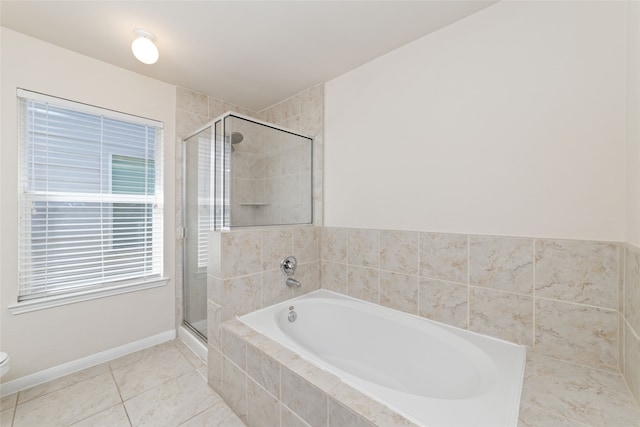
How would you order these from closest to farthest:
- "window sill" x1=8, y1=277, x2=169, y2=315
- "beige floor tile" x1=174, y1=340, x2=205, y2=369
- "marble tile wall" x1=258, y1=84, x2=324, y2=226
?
"window sill" x1=8, y1=277, x2=169, y2=315
"beige floor tile" x1=174, y1=340, x2=205, y2=369
"marble tile wall" x1=258, y1=84, x2=324, y2=226

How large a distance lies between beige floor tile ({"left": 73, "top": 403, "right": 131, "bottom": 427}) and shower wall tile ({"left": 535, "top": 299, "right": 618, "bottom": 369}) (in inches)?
90.4

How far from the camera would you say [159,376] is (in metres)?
1.79

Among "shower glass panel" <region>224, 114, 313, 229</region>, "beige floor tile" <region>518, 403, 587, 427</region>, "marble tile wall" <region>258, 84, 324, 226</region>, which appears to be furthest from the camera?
"marble tile wall" <region>258, 84, 324, 226</region>

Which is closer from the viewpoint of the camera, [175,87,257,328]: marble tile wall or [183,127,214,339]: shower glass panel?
[183,127,214,339]: shower glass panel

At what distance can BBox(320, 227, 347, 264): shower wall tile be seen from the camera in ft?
7.01

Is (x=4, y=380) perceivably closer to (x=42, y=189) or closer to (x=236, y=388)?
(x=42, y=189)

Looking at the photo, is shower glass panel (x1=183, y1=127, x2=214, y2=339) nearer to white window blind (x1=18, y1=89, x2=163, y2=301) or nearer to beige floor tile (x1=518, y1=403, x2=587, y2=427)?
white window blind (x1=18, y1=89, x2=163, y2=301)

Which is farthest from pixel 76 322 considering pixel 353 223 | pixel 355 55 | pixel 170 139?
pixel 355 55

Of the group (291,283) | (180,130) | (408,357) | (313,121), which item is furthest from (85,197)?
(408,357)

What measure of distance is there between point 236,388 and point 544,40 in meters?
2.54

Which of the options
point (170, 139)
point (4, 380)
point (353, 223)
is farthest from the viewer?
point (170, 139)

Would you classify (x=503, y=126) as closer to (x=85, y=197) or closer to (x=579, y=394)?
(x=579, y=394)

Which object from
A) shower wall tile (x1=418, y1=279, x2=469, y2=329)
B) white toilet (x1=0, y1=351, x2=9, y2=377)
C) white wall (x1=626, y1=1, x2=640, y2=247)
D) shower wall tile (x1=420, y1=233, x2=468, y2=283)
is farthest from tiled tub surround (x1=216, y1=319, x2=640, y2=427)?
white toilet (x1=0, y1=351, x2=9, y2=377)

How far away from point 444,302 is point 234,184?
165cm
